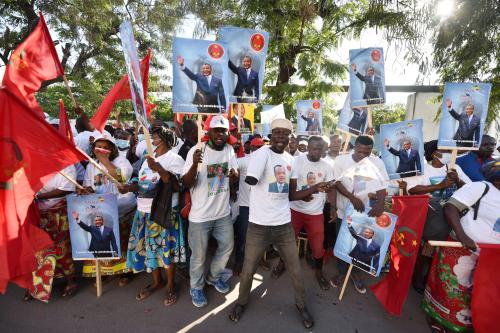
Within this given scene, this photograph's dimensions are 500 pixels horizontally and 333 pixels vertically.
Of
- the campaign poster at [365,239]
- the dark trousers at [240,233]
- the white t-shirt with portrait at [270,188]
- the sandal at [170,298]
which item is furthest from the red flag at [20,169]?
the campaign poster at [365,239]

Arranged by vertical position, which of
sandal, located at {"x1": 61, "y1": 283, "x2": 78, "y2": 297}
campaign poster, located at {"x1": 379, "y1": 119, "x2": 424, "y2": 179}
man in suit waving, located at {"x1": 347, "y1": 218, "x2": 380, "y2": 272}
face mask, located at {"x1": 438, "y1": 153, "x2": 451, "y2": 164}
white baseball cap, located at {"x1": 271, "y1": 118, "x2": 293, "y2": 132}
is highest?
white baseball cap, located at {"x1": 271, "y1": 118, "x2": 293, "y2": 132}

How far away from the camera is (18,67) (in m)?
2.41

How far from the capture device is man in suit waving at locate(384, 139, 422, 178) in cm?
317

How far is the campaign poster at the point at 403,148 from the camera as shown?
3174 millimetres

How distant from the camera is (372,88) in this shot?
3.82 metres

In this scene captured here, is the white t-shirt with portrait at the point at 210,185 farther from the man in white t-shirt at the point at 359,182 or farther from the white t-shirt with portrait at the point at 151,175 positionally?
the man in white t-shirt at the point at 359,182

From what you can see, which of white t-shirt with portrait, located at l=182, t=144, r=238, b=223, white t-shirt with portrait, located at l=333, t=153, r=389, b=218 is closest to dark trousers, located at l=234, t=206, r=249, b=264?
white t-shirt with portrait, located at l=182, t=144, r=238, b=223

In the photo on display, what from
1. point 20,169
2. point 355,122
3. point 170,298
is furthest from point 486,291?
point 20,169

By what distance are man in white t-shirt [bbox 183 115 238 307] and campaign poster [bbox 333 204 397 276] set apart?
4.50ft

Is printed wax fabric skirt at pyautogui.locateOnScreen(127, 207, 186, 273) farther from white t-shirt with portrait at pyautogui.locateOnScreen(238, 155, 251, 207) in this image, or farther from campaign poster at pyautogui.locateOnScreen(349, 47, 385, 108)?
campaign poster at pyautogui.locateOnScreen(349, 47, 385, 108)

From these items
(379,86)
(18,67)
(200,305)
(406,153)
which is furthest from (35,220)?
(379,86)

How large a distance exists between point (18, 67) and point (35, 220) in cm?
161

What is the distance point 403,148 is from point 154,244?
122 inches

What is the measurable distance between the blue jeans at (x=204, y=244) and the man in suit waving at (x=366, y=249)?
1.44 m
